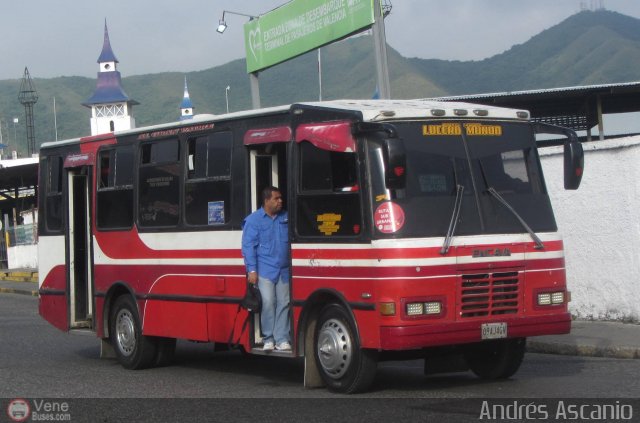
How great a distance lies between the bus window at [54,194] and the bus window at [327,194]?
208 inches

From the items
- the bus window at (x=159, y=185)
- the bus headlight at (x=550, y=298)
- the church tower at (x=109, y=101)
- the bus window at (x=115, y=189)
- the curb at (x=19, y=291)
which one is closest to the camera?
the bus headlight at (x=550, y=298)

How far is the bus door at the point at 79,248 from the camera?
1505 cm

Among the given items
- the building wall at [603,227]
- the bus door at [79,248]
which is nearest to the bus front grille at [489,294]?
the building wall at [603,227]

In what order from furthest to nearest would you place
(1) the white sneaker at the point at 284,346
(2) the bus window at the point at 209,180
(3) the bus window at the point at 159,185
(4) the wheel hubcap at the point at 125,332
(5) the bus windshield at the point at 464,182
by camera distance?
(4) the wheel hubcap at the point at 125,332 → (3) the bus window at the point at 159,185 → (2) the bus window at the point at 209,180 → (1) the white sneaker at the point at 284,346 → (5) the bus windshield at the point at 464,182

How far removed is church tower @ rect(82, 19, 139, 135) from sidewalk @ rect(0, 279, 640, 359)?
12788cm

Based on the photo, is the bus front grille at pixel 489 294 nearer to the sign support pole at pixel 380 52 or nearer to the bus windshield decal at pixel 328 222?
the bus windshield decal at pixel 328 222

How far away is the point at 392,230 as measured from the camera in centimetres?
1022

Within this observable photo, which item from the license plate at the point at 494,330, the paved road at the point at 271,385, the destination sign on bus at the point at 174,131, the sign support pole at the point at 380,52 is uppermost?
the sign support pole at the point at 380,52

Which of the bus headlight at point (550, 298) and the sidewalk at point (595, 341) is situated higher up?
the bus headlight at point (550, 298)

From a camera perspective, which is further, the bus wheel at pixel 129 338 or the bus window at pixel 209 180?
the bus wheel at pixel 129 338

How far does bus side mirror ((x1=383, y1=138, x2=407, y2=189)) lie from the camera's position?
9.88 m

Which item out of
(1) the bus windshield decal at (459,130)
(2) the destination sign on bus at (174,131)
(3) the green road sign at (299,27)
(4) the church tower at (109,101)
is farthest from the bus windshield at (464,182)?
(4) the church tower at (109,101)

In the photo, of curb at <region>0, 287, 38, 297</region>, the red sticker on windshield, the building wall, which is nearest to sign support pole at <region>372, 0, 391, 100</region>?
the building wall

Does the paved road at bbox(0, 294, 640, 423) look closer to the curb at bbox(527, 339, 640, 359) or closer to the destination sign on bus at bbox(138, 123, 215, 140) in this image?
the curb at bbox(527, 339, 640, 359)
